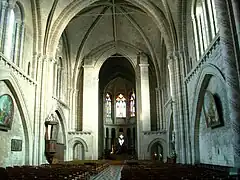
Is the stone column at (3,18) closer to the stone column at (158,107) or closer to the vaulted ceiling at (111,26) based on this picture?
the vaulted ceiling at (111,26)

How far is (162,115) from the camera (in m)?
29.8

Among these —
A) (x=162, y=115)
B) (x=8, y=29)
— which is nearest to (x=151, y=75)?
(x=162, y=115)

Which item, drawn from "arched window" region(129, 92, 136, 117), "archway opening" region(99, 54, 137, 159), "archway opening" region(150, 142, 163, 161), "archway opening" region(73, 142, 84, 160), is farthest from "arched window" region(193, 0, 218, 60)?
"arched window" region(129, 92, 136, 117)

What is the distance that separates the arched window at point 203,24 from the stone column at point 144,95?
14399 millimetres

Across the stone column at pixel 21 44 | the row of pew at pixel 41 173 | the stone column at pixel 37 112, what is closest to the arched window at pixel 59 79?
the stone column at pixel 37 112

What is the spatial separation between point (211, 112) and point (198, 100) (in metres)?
2.31

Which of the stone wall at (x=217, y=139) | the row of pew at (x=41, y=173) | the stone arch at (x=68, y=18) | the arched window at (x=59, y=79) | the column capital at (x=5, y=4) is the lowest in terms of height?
the row of pew at (x=41, y=173)

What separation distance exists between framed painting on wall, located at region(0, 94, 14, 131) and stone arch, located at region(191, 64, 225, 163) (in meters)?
10.8

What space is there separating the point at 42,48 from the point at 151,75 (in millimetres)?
16889

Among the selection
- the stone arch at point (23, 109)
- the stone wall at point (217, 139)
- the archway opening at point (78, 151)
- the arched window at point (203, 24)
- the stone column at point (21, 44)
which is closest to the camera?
the stone wall at point (217, 139)

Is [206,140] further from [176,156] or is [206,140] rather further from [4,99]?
[4,99]

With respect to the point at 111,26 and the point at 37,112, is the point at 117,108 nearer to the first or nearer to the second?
the point at 111,26

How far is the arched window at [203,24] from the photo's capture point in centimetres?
1302

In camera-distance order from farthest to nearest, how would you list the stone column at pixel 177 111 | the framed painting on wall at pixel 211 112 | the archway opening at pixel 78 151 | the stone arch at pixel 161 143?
the archway opening at pixel 78 151
the stone arch at pixel 161 143
the stone column at pixel 177 111
the framed painting on wall at pixel 211 112
